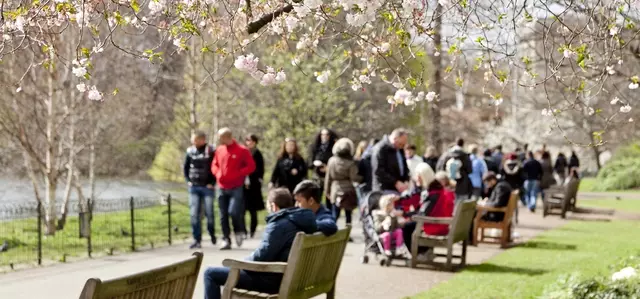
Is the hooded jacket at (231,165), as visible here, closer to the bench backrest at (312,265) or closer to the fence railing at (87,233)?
the fence railing at (87,233)

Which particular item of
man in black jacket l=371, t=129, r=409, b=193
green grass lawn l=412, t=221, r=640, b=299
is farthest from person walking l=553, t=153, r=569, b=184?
man in black jacket l=371, t=129, r=409, b=193

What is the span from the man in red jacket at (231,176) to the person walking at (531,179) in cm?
1224

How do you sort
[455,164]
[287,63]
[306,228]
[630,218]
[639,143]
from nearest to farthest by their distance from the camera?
[306,228] < [455,164] < [630,218] < [287,63] < [639,143]

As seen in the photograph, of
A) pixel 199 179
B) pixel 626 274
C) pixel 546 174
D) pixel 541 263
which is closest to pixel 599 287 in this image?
pixel 626 274

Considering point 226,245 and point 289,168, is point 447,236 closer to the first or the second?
point 226,245

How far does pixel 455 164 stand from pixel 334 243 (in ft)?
31.1

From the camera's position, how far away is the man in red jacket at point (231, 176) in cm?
1459

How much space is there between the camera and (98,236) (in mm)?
18359

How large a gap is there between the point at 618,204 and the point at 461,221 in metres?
18.3

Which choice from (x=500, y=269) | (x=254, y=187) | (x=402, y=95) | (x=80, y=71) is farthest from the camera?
(x=254, y=187)

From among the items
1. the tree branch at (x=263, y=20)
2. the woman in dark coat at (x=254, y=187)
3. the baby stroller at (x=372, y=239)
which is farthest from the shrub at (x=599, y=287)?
the woman in dark coat at (x=254, y=187)

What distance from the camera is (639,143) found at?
41.2 metres

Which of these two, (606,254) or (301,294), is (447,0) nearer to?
(301,294)

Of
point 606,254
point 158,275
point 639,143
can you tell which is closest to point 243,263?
point 158,275
